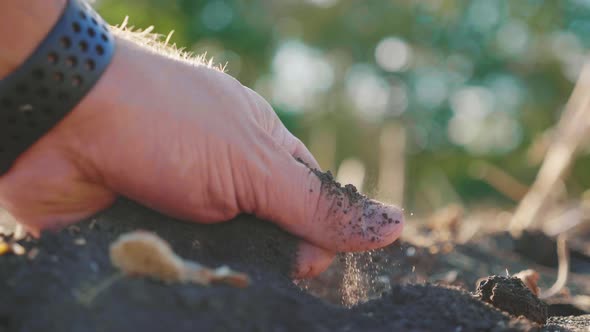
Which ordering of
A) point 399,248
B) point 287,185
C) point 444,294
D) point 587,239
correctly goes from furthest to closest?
point 587,239 < point 399,248 < point 287,185 < point 444,294

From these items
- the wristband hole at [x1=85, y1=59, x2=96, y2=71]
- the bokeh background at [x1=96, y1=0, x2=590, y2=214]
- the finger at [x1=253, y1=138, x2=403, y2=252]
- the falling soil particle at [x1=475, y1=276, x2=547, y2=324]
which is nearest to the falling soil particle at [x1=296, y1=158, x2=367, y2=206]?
the finger at [x1=253, y1=138, x2=403, y2=252]

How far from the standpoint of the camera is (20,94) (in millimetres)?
1427

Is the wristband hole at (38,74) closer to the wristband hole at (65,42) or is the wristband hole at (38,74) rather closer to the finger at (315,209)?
the wristband hole at (65,42)

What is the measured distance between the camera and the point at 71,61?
1.46m

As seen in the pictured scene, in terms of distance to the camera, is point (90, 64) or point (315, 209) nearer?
point (90, 64)

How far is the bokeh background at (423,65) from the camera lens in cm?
1622

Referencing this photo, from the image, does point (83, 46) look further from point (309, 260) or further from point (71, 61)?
point (309, 260)

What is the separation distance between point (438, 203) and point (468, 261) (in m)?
3.80

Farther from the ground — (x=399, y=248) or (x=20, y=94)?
(x=399, y=248)

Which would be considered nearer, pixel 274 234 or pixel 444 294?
pixel 444 294

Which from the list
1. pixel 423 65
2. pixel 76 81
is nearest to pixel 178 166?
pixel 76 81

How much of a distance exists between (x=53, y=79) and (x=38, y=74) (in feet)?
0.11

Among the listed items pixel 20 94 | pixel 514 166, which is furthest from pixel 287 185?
pixel 514 166

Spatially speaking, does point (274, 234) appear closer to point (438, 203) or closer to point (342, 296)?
point (342, 296)
